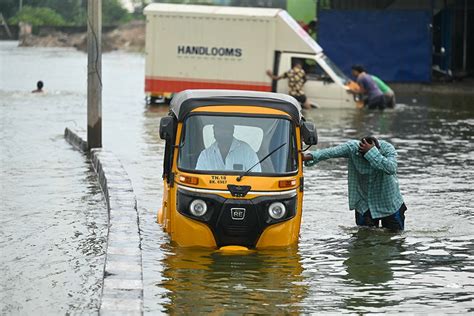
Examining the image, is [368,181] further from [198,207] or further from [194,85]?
[194,85]

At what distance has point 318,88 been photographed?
29.7 m

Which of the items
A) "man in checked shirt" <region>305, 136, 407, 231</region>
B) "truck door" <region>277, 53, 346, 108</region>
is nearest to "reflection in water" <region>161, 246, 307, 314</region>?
"man in checked shirt" <region>305, 136, 407, 231</region>

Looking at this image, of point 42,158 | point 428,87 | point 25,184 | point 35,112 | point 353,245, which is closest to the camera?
point 353,245

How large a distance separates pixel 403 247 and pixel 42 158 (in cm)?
857

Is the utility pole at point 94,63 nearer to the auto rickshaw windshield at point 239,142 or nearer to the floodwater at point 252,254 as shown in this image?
the floodwater at point 252,254

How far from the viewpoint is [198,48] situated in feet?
98.3

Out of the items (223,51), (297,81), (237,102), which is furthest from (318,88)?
(237,102)

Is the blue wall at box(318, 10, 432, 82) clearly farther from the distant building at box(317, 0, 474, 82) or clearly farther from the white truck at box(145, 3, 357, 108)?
the white truck at box(145, 3, 357, 108)

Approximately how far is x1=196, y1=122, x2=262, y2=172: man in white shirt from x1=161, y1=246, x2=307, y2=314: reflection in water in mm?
808

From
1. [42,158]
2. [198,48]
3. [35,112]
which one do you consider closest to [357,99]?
[198,48]

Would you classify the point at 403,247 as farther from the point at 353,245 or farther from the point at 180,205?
the point at 180,205

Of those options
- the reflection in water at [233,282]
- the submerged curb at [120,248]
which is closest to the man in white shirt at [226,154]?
the reflection in water at [233,282]

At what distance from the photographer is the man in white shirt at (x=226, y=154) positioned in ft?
37.3

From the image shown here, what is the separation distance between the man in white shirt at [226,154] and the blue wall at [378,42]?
26.6 metres
